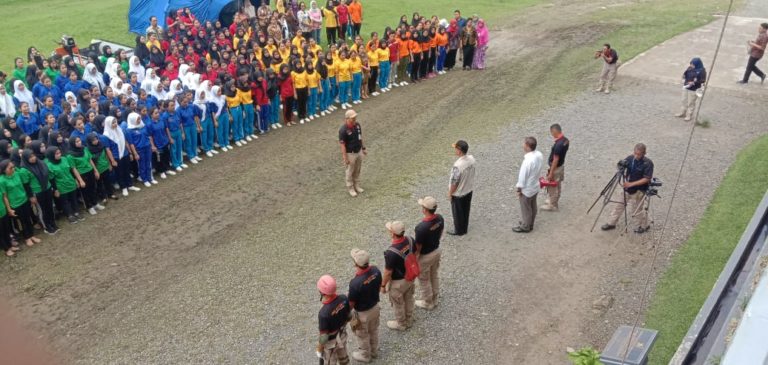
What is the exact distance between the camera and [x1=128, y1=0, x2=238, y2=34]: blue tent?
21.9 m

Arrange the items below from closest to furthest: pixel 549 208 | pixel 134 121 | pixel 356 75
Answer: pixel 549 208
pixel 134 121
pixel 356 75

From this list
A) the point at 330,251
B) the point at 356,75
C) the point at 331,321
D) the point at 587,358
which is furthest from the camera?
the point at 356,75

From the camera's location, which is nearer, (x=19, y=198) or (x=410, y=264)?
(x=410, y=264)

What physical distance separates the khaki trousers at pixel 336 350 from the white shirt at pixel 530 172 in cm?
441

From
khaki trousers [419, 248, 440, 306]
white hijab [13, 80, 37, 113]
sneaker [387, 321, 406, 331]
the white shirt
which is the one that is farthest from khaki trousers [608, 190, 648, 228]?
white hijab [13, 80, 37, 113]

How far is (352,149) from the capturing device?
41.5 feet

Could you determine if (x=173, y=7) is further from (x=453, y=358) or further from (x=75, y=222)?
(x=453, y=358)

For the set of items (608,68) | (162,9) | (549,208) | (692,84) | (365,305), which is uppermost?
(162,9)

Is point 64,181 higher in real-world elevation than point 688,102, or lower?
lower

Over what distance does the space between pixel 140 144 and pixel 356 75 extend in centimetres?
653

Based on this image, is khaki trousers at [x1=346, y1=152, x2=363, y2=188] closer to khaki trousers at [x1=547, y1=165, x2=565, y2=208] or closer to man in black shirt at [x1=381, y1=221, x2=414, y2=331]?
khaki trousers at [x1=547, y1=165, x2=565, y2=208]

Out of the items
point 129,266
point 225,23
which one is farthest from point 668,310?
point 225,23

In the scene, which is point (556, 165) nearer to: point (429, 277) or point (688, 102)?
point (429, 277)

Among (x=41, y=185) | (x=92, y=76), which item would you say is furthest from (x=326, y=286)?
(x=92, y=76)
